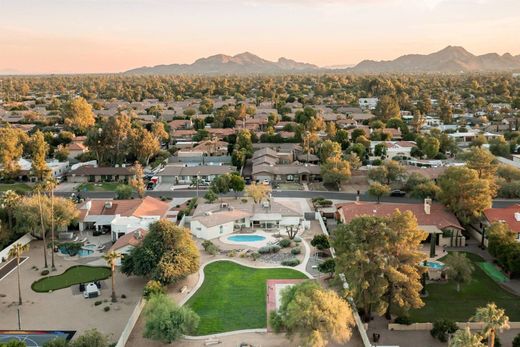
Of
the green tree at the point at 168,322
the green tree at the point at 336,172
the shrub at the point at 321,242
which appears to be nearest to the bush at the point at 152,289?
the green tree at the point at 168,322

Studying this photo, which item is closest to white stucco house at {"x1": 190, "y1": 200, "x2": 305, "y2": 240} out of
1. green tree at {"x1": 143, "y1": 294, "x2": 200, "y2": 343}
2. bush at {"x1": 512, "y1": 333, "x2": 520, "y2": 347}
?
green tree at {"x1": 143, "y1": 294, "x2": 200, "y2": 343}

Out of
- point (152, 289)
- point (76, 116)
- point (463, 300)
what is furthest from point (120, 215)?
point (76, 116)

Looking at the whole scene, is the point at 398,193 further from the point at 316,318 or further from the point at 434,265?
the point at 316,318

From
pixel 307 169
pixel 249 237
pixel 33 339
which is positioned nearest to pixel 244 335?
pixel 33 339

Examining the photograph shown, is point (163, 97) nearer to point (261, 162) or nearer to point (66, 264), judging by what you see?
point (261, 162)

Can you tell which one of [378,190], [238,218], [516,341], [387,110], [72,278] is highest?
[387,110]

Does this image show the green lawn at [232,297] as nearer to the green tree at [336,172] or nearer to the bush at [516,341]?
the bush at [516,341]
